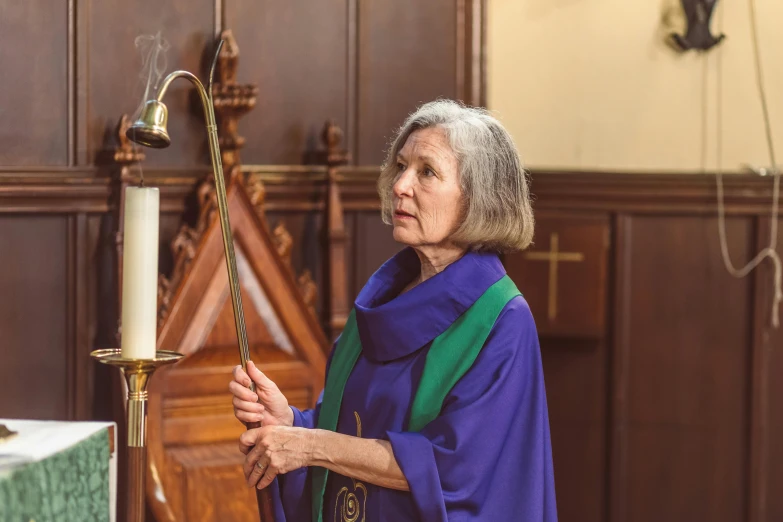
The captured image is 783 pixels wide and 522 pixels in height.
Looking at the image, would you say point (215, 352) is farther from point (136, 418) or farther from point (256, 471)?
point (136, 418)

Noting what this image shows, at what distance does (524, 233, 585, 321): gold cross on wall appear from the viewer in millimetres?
4480

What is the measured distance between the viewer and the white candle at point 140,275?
1.65m

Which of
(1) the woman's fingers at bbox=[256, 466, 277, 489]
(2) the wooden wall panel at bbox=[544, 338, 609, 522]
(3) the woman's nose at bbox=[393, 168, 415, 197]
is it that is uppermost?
(3) the woman's nose at bbox=[393, 168, 415, 197]

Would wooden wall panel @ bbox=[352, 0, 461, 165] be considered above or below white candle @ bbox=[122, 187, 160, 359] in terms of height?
above

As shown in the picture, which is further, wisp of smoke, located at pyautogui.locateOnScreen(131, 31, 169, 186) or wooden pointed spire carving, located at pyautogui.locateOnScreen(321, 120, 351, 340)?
wooden pointed spire carving, located at pyautogui.locateOnScreen(321, 120, 351, 340)

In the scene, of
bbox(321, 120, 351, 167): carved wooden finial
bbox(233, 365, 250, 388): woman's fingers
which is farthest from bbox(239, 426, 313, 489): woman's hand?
bbox(321, 120, 351, 167): carved wooden finial

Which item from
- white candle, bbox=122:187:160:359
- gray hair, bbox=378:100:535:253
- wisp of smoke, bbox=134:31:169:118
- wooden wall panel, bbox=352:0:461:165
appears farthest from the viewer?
wooden wall panel, bbox=352:0:461:165

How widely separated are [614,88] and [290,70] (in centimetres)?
149

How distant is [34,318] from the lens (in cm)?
348

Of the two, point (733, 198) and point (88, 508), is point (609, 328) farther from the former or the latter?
point (88, 508)

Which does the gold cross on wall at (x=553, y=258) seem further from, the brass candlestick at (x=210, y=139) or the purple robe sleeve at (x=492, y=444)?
the brass candlestick at (x=210, y=139)

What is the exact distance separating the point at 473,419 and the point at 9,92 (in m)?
2.15

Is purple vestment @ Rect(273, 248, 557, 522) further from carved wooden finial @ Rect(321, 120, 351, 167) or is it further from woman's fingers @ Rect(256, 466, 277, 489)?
carved wooden finial @ Rect(321, 120, 351, 167)

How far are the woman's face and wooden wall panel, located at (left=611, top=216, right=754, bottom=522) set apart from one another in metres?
2.36
